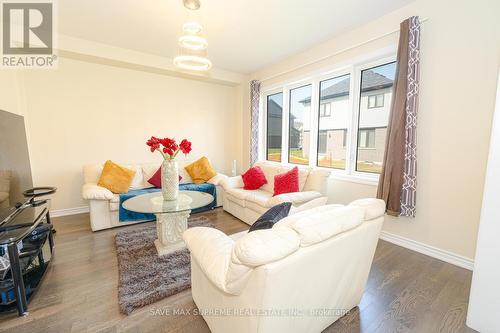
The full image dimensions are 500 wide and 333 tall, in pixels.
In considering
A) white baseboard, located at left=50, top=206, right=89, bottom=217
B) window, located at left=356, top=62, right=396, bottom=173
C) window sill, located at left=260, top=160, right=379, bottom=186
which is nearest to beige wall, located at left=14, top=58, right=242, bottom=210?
white baseboard, located at left=50, top=206, right=89, bottom=217

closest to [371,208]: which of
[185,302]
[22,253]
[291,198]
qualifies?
[291,198]

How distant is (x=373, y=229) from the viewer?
140 centimetres

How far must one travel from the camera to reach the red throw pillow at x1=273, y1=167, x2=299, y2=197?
311 centimetres

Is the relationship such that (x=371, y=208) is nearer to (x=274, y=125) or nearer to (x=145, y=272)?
(x=145, y=272)

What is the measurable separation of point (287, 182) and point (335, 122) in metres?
1.29

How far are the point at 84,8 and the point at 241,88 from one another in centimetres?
298

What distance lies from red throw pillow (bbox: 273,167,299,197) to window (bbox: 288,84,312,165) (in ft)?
2.89

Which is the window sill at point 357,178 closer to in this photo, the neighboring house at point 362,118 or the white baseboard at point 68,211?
the neighboring house at point 362,118

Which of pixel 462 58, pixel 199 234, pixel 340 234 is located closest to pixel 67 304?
pixel 199 234

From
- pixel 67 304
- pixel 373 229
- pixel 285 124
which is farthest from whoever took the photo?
pixel 285 124

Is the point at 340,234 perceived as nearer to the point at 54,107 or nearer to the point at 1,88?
the point at 1,88

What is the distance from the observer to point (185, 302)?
172 cm

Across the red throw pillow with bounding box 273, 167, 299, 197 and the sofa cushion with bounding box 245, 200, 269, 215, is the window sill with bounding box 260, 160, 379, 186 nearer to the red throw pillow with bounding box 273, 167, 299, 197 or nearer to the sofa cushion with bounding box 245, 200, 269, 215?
the red throw pillow with bounding box 273, 167, 299, 197

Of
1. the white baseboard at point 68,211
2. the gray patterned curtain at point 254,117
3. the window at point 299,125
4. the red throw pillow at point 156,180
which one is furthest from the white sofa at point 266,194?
the white baseboard at point 68,211
